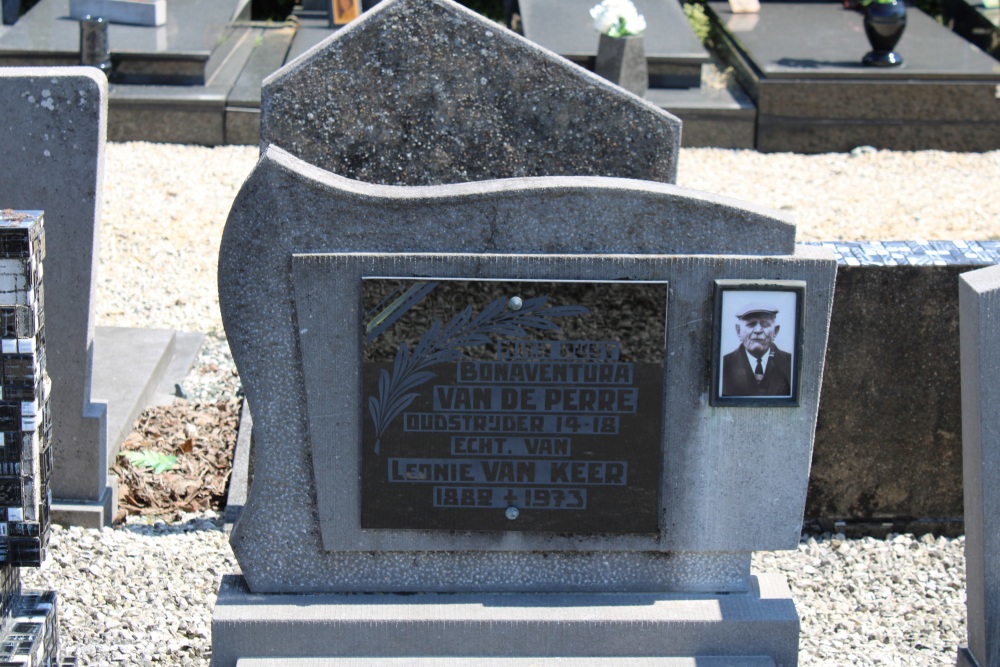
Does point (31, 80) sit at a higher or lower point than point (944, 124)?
higher

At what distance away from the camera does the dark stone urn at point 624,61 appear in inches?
377

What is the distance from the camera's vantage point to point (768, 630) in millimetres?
3586

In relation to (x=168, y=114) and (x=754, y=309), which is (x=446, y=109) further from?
(x=168, y=114)

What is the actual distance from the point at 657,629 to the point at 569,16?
823 centimetres

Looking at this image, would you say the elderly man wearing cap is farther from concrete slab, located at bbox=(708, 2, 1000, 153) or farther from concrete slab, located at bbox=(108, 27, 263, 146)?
concrete slab, located at bbox=(108, 27, 263, 146)

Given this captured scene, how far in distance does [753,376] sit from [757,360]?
0.05 m

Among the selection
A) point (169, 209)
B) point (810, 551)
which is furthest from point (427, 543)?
point (169, 209)

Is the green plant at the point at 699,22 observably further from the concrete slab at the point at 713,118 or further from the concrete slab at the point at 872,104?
the concrete slab at the point at 713,118

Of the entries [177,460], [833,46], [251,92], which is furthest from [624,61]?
[177,460]

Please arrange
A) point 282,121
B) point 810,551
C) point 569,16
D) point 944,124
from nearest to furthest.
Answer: point 282,121
point 810,551
point 944,124
point 569,16

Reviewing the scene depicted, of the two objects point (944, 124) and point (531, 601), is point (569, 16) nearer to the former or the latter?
point (944, 124)

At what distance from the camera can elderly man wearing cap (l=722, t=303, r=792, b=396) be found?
341 centimetres

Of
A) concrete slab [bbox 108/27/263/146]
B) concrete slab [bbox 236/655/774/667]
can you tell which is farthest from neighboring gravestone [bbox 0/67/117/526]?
concrete slab [bbox 108/27/263/146]

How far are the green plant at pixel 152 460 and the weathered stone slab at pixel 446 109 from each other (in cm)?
192
